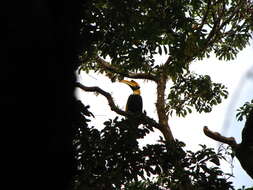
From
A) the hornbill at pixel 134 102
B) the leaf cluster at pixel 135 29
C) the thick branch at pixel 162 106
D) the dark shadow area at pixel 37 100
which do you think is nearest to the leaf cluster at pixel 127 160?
the leaf cluster at pixel 135 29

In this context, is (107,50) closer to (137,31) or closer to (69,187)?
(137,31)

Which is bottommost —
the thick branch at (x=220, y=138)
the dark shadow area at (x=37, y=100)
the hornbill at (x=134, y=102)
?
the dark shadow area at (x=37, y=100)

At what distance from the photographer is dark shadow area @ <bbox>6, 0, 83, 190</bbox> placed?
2.52ft

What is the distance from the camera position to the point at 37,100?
2.66 ft

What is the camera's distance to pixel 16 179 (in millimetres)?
751

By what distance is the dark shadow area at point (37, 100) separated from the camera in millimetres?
770

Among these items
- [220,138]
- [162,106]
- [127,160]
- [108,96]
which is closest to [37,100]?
[127,160]

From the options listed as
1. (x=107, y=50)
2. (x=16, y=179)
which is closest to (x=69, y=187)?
(x=16, y=179)

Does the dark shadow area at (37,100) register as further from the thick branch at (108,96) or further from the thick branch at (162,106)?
the thick branch at (162,106)

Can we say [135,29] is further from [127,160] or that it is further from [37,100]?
[37,100]

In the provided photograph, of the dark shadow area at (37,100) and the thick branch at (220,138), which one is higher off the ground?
the thick branch at (220,138)

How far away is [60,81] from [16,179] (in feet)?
0.72

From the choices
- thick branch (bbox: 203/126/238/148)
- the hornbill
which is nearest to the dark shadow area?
thick branch (bbox: 203/126/238/148)

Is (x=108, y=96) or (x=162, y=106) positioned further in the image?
→ (x=162, y=106)
